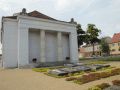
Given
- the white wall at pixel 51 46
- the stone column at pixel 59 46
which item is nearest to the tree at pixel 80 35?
the white wall at pixel 51 46

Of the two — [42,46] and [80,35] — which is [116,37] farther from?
[42,46]

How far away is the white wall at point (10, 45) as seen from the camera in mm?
29859

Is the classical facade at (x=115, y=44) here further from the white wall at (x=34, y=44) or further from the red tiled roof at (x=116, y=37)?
the white wall at (x=34, y=44)

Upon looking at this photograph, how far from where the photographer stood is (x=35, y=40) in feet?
109

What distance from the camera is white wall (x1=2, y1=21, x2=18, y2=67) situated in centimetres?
2986

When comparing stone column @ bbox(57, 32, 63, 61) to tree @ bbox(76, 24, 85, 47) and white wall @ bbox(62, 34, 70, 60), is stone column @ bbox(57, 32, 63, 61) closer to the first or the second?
white wall @ bbox(62, 34, 70, 60)

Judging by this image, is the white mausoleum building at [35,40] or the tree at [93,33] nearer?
the white mausoleum building at [35,40]

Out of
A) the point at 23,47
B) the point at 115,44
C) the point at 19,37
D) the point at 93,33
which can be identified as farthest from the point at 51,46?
the point at 115,44

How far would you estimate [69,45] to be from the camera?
37.0 metres

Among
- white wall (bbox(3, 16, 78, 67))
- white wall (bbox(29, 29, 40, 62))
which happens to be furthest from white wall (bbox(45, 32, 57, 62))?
white wall (bbox(3, 16, 78, 67))

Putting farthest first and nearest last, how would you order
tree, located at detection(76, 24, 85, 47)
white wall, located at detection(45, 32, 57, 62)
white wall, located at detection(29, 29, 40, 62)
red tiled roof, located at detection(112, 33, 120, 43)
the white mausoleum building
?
red tiled roof, located at detection(112, 33, 120, 43)
tree, located at detection(76, 24, 85, 47)
white wall, located at detection(45, 32, 57, 62)
white wall, located at detection(29, 29, 40, 62)
the white mausoleum building

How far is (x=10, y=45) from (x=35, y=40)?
16.8 ft

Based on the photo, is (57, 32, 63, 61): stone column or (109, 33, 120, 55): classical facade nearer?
(57, 32, 63, 61): stone column

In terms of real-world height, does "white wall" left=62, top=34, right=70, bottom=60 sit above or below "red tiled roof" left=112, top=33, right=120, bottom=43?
below
